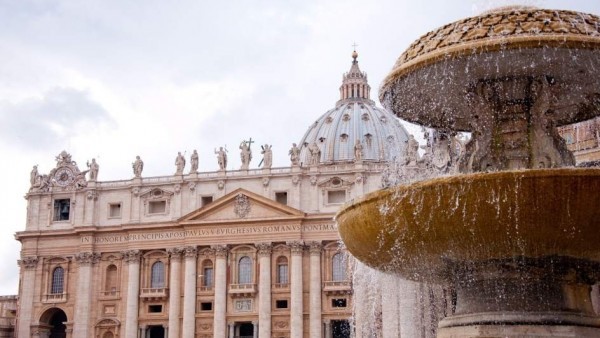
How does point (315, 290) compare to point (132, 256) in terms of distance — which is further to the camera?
point (132, 256)

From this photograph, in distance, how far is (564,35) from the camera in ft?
33.9

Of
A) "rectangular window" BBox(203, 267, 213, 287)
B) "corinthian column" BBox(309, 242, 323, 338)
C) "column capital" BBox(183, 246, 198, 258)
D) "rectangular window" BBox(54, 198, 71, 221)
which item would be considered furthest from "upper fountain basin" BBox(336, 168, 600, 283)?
"rectangular window" BBox(54, 198, 71, 221)

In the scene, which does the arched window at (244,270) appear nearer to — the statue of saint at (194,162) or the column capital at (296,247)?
the column capital at (296,247)

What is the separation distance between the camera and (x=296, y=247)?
51.8m

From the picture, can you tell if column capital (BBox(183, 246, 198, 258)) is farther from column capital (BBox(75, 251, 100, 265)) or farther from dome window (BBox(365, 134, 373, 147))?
dome window (BBox(365, 134, 373, 147))

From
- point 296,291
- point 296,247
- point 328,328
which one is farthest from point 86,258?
point 328,328

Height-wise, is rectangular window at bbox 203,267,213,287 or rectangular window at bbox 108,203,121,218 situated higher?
rectangular window at bbox 108,203,121,218

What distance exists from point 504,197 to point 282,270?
4373cm

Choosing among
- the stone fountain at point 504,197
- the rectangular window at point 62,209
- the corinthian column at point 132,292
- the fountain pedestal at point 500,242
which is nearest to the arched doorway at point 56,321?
the corinthian column at point 132,292

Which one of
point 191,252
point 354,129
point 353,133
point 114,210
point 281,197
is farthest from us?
A: point 354,129

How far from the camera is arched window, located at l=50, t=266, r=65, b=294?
56.8m

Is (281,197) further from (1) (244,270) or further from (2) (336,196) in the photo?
(1) (244,270)

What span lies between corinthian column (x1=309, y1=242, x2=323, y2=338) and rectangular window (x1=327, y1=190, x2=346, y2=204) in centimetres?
277

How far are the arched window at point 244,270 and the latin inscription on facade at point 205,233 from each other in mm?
1682
